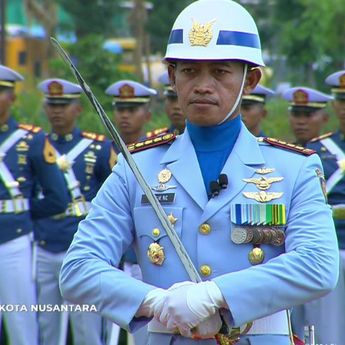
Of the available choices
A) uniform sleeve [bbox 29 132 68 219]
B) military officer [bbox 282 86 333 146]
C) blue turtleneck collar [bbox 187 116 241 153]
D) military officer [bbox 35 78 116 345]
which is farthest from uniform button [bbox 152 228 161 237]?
military officer [bbox 282 86 333 146]

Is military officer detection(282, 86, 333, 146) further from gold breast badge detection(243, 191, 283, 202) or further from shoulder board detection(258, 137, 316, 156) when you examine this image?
gold breast badge detection(243, 191, 283, 202)

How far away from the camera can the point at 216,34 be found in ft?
13.7

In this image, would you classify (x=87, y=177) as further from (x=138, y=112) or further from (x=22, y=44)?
(x=22, y=44)

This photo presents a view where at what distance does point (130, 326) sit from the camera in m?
4.00

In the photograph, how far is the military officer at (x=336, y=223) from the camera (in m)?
9.45

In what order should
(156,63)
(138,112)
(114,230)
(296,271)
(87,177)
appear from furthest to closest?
1. (156,63)
2. (138,112)
3. (87,177)
4. (114,230)
5. (296,271)

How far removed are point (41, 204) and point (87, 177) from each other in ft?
2.27

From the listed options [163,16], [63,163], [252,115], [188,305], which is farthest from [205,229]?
[163,16]

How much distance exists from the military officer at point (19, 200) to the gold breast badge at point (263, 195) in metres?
5.30

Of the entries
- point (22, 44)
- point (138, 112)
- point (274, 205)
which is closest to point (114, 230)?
point (274, 205)

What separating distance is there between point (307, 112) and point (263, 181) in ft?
23.2

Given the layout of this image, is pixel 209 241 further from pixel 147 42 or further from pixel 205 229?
pixel 147 42

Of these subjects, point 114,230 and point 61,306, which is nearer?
point 114,230

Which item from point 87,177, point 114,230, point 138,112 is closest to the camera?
point 114,230
